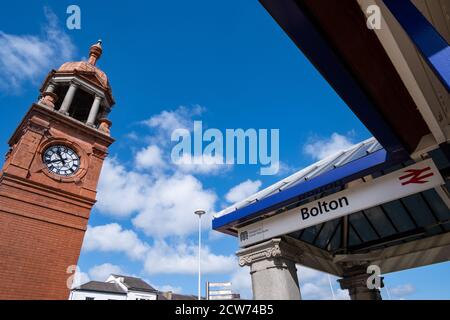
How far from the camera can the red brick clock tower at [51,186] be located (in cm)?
1438

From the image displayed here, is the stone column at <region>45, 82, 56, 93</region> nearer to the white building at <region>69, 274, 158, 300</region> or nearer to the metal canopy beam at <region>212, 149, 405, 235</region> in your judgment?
the metal canopy beam at <region>212, 149, 405, 235</region>

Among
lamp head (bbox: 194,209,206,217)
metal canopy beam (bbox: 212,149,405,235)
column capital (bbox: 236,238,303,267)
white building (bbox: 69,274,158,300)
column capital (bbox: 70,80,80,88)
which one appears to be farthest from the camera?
white building (bbox: 69,274,158,300)

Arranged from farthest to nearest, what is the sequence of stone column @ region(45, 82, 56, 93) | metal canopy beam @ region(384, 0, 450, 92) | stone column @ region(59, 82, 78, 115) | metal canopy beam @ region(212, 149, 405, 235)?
1. stone column @ region(45, 82, 56, 93)
2. stone column @ region(59, 82, 78, 115)
3. metal canopy beam @ region(212, 149, 405, 235)
4. metal canopy beam @ region(384, 0, 450, 92)

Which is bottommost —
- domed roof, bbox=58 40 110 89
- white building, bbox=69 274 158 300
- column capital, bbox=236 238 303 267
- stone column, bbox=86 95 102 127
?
column capital, bbox=236 238 303 267

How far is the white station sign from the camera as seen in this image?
191 inches


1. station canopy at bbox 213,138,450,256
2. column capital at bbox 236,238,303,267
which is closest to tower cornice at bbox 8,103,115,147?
station canopy at bbox 213,138,450,256

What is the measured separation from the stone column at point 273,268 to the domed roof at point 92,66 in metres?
21.0

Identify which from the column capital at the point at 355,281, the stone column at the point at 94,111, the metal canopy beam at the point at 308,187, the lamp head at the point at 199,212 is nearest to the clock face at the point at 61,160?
the stone column at the point at 94,111

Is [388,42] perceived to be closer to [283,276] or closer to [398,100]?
[398,100]

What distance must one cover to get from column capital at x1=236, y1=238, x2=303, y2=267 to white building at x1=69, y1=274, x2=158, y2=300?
43730 mm

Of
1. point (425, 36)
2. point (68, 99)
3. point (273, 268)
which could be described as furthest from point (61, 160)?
point (425, 36)

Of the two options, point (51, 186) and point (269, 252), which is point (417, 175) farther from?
point (51, 186)

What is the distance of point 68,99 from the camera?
20.2 meters

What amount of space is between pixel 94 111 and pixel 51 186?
694 cm
